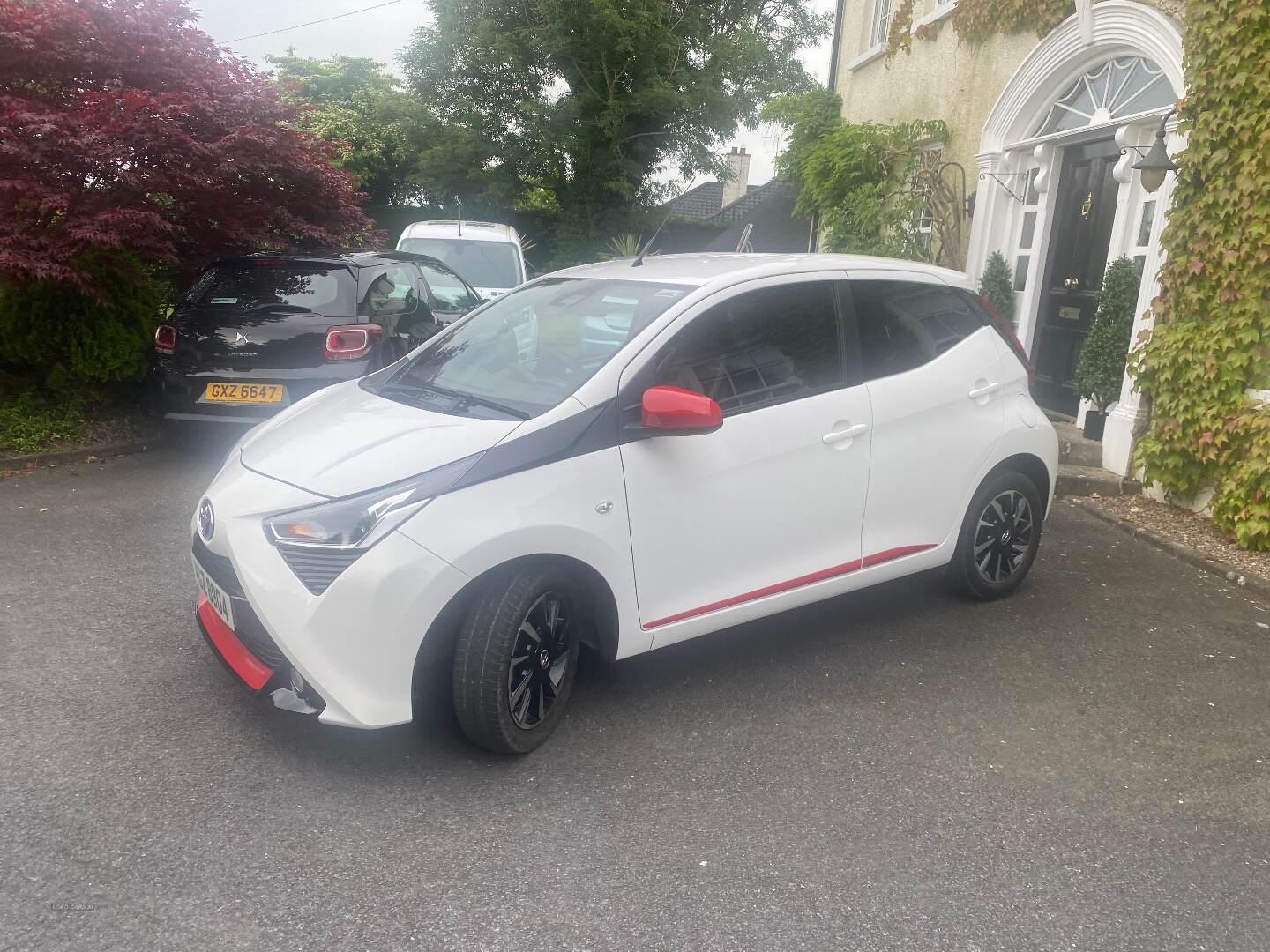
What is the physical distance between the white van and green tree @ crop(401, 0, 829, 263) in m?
11.8

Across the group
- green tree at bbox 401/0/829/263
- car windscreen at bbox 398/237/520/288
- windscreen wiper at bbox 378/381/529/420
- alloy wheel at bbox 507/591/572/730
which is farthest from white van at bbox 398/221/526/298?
green tree at bbox 401/0/829/263

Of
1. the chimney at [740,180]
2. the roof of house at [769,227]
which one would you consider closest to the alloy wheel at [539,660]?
the roof of house at [769,227]

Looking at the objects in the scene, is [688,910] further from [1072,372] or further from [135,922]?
[1072,372]

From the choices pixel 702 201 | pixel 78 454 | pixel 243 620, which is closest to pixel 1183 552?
pixel 243 620

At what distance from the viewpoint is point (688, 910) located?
9.09 feet

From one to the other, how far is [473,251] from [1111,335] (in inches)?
331

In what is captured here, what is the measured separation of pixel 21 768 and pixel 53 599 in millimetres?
1731

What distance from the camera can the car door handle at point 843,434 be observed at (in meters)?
4.13

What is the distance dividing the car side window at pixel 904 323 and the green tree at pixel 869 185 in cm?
701

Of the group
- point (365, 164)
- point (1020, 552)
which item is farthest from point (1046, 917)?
point (365, 164)

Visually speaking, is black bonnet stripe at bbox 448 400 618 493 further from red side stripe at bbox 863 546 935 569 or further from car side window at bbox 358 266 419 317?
car side window at bbox 358 266 419 317

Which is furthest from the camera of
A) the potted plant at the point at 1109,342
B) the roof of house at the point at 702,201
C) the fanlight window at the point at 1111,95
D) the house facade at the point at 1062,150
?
the roof of house at the point at 702,201

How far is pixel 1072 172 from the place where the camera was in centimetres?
956

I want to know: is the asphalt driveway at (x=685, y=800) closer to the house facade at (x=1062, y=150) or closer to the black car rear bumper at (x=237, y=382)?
the black car rear bumper at (x=237, y=382)
